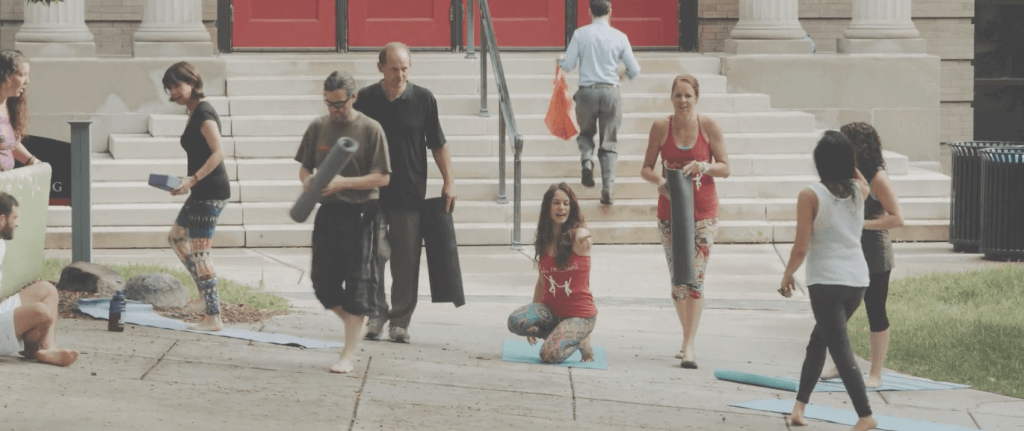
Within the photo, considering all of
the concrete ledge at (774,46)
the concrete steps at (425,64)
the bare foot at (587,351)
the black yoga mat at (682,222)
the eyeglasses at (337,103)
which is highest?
the concrete ledge at (774,46)

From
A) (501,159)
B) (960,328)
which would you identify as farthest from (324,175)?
(501,159)

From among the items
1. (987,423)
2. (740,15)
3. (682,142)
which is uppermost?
(740,15)

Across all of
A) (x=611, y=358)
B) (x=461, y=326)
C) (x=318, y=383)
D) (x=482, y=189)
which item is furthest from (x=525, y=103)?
(x=318, y=383)

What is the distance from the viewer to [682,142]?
817cm

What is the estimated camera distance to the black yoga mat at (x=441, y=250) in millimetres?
8531

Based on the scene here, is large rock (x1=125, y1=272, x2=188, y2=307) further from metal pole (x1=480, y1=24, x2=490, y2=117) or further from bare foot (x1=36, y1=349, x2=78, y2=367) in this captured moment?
metal pole (x1=480, y1=24, x2=490, y2=117)

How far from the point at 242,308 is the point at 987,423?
187 inches

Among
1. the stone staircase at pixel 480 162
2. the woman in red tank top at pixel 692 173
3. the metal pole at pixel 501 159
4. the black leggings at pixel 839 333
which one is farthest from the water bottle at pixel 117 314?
the metal pole at pixel 501 159

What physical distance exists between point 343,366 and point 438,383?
1.66 ft

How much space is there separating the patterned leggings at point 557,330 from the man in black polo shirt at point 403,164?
2.62 ft

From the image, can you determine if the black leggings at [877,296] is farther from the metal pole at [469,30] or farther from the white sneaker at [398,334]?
the metal pole at [469,30]

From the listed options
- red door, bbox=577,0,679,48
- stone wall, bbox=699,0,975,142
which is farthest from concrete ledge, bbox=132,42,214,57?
stone wall, bbox=699,0,975,142

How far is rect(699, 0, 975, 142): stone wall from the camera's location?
17.0 m

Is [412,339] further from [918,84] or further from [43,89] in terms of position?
[918,84]
